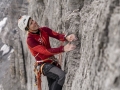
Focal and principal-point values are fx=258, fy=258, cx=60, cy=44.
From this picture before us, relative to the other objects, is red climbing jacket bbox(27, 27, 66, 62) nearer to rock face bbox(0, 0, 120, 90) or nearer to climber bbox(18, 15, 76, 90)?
climber bbox(18, 15, 76, 90)

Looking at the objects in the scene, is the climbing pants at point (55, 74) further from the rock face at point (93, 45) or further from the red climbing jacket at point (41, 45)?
the red climbing jacket at point (41, 45)

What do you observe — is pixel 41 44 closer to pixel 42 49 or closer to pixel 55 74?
pixel 42 49

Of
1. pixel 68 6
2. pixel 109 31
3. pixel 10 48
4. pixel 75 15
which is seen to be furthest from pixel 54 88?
pixel 10 48

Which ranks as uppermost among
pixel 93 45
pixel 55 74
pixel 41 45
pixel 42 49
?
pixel 93 45

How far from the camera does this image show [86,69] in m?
6.35

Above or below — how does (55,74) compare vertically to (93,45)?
below

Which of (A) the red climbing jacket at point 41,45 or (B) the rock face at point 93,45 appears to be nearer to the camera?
(B) the rock face at point 93,45

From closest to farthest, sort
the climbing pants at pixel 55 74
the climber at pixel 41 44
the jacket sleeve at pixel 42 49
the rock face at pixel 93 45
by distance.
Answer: the rock face at pixel 93 45
the jacket sleeve at pixel 42 49
the climber at pixel 41 44
the climbing pants at pixel 55 74

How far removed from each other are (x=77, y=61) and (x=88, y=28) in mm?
1555

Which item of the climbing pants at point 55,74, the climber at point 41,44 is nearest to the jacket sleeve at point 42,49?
the climber at point 41,44

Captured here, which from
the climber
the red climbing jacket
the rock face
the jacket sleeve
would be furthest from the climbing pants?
the jacket sleeve

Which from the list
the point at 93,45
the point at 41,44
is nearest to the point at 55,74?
the point at 41,44

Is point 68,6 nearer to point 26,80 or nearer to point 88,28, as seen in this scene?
point 88,28

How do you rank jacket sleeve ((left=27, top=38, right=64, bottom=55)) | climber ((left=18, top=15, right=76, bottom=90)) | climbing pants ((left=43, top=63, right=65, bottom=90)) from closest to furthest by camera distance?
jacket sleeve ((left=27, top=38, right=64, bottom=55)) < climber ((left=18, top=15, right=76, bottom=90)) < climbing pants ((left=43, top=63, right=65, bottom=90))
